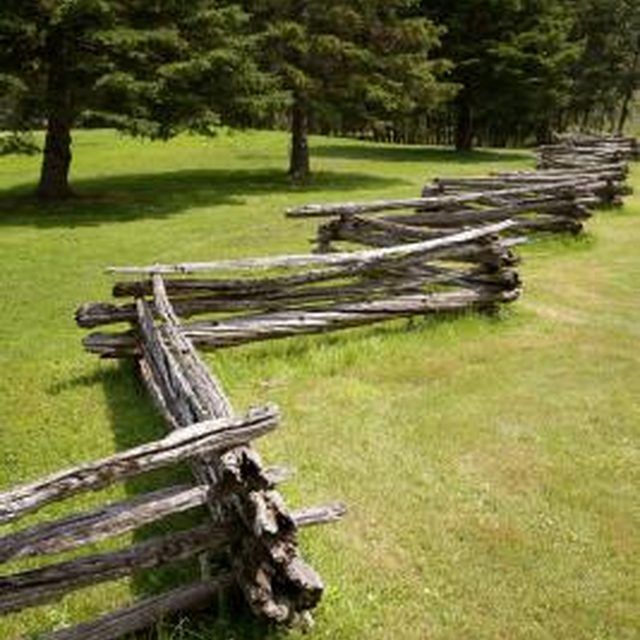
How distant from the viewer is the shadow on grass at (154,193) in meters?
20.9

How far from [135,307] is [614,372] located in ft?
16.4

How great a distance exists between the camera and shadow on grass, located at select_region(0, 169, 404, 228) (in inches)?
822

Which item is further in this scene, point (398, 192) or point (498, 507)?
point (398, 192)

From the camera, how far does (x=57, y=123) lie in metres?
22.1

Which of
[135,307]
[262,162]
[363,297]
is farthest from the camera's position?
[262,162]

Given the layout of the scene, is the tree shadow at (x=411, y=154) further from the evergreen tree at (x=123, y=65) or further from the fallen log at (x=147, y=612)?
the fallen log at (x=147, y=612)

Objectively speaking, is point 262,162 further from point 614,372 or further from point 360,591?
point 360,591

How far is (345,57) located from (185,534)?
2179 centimetres

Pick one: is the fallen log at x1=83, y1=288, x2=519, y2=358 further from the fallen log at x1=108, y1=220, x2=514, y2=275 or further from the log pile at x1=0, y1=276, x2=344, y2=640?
the log pile at x1=0, y1=276, x2=344, y2=640

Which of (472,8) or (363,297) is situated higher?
(472,8)

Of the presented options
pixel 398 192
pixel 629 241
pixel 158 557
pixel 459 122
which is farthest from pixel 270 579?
pixel 459 122

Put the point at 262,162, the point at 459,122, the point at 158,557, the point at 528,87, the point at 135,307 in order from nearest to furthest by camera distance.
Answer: the point at 158,557 → the point at 135,307 → the point at 262,162 → the point at 528,87 → the point at 459,122

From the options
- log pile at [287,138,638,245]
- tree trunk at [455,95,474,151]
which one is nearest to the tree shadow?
tree trunk at [455,95,474,151]

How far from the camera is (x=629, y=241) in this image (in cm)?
1808
